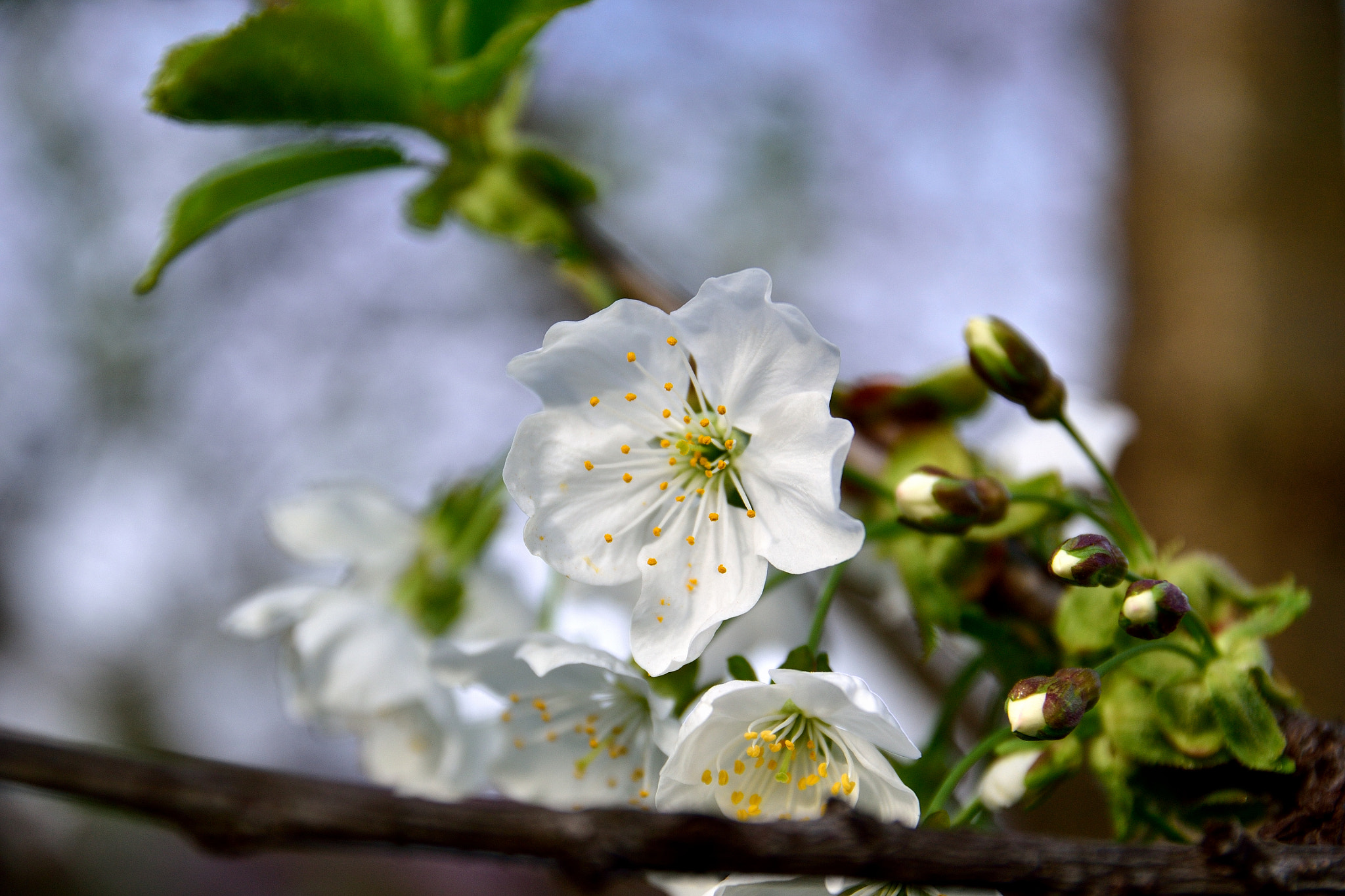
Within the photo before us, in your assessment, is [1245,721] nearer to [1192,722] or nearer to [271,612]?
[1192,722]

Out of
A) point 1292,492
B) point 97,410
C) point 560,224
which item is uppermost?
point 560,224

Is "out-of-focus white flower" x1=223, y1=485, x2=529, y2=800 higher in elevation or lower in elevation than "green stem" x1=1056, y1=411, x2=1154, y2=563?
lower

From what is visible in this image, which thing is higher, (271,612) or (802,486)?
(802,486)

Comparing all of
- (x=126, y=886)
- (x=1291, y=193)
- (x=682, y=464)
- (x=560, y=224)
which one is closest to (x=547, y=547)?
(x=682, y=464)

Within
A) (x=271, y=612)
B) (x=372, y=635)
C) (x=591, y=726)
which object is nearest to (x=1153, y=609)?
(x=591, y=726)

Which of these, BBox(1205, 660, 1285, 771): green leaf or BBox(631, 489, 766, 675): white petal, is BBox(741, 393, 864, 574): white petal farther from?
BBox(1205, 660, 1285, 771): green leaf

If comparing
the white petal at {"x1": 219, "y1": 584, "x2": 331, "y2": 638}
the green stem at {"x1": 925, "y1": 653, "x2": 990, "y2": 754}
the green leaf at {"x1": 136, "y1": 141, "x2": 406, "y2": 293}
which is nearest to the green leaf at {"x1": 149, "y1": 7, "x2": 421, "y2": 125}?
the green leaf at {"x1": 136, "y1": 141, "x2": 406, "y2": 293}

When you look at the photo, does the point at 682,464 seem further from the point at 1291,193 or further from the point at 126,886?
the point at 126,886
